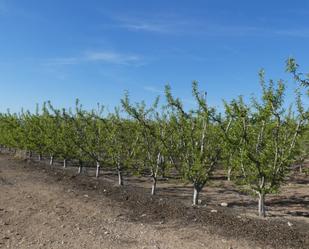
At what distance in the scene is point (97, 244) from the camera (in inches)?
351

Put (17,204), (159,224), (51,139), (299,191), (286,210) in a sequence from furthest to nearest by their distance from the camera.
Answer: (51,139)
(299,191)
(286,210)
(17,204)
(159,224)

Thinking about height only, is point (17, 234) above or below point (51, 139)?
below

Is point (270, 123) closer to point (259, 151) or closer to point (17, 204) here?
point (259, 151)

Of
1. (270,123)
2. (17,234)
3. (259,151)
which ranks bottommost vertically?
(17,234)

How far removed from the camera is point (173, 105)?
14633 millimetres

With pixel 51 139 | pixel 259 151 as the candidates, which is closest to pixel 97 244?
pixel 259 151

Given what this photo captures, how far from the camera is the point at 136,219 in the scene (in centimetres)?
1166

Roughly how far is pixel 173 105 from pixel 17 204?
630 centimetres

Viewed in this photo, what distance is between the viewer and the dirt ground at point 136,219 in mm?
9281

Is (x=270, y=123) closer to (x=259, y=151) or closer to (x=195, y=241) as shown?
(x=259, y=151)

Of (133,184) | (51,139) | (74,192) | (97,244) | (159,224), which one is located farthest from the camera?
(51,139)

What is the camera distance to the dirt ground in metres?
9.28

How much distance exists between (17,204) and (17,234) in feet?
12.0

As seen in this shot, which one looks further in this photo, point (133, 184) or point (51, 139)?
point (51, 139)
